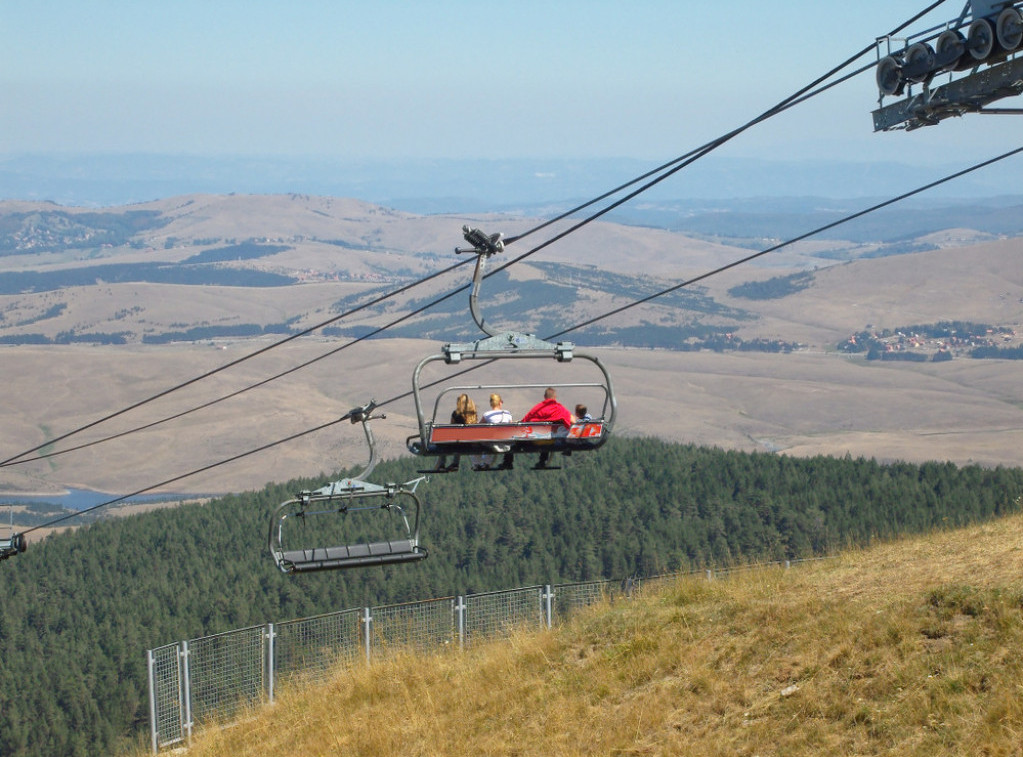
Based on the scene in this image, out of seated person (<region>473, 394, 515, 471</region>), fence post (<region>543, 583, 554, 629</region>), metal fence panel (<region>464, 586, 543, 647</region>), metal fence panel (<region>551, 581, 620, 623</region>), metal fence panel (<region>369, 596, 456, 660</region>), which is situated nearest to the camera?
seated person (<region>473, 394, 515, 471</region>)

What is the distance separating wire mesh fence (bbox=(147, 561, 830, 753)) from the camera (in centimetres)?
2333

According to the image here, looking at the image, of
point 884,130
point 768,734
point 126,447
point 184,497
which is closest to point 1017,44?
point 884,130

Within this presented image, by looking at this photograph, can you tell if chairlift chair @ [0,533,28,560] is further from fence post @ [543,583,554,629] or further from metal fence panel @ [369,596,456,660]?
fence post @ [543,583,554,629]

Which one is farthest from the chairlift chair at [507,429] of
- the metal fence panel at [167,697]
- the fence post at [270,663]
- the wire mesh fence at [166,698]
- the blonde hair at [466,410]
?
the metal fence panel at [167,697]

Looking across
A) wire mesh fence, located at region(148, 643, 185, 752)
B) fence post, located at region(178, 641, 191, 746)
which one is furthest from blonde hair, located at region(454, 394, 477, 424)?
wire mesh fence, located at region(148, 643, 185, 752)

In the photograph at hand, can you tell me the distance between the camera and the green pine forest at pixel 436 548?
66875 mm

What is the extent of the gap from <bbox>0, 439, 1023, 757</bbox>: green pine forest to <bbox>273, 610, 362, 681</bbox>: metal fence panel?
35.8 m

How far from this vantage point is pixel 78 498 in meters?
167

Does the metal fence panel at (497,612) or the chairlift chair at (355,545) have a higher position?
the chairlift chair at (355,545)

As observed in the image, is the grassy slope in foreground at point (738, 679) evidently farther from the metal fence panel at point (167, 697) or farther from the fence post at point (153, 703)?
the metal fence panel at point (167, 697)

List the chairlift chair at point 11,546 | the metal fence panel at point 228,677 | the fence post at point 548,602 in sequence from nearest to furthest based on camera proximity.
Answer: the metal fence panel at point 228,677 → the chairlift chair at point 11,546 → the fence post at point 548,602

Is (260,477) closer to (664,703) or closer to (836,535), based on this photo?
(836,535)

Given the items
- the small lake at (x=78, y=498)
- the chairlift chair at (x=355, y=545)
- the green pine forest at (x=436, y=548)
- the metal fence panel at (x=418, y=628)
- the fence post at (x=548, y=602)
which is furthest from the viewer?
the small lake at (x=78, y=498)

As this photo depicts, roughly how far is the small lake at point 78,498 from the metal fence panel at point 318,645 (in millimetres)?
139635
